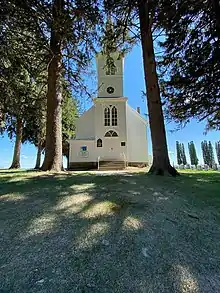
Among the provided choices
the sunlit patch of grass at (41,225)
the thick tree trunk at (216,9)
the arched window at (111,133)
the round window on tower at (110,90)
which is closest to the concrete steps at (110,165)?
the arched window at (111,133)

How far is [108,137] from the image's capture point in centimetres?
2050

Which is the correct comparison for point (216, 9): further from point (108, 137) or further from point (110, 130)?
point (108, 137)

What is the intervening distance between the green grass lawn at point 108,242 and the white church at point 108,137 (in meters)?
14.5

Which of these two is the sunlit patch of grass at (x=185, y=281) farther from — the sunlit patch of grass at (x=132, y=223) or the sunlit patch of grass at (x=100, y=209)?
the sunlit patch of grass at (x=100, y=209)

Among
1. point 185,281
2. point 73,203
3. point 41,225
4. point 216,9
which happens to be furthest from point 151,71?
point 185,281

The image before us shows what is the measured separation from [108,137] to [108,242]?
17.5 meters

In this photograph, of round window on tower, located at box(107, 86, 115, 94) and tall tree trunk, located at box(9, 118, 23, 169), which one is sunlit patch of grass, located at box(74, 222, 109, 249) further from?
round window on tower, located at box(107, 86, 115, 94)

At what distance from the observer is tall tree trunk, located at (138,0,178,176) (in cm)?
839

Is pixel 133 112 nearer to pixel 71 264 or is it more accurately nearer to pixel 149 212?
pixel 149 212

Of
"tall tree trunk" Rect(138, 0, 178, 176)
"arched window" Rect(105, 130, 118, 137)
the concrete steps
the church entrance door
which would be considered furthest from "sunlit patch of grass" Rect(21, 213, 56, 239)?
"arched window" Rect(105, 130, 118, 137)

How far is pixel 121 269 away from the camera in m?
2.63

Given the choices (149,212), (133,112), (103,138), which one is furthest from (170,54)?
(133,112)

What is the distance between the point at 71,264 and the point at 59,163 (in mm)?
6983

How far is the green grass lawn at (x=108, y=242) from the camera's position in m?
2.45
